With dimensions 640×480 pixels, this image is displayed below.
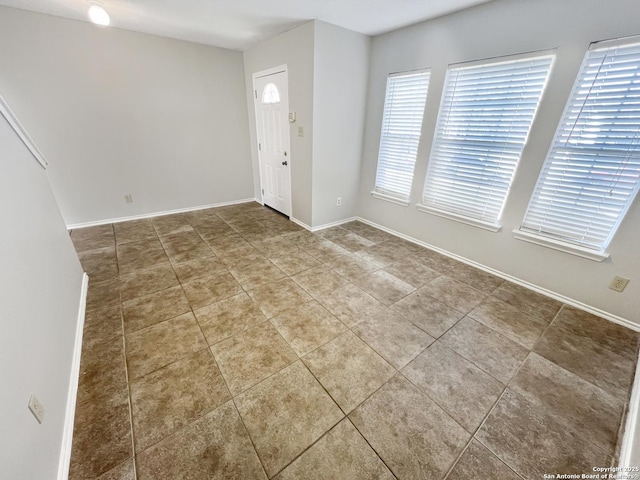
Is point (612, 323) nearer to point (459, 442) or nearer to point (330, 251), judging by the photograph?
point (459, 442)

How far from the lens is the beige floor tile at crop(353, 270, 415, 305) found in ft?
7.63

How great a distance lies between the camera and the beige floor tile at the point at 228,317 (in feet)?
6.14

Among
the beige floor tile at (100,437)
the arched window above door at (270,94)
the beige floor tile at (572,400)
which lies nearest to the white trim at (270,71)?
the arched window above door at (270,94)

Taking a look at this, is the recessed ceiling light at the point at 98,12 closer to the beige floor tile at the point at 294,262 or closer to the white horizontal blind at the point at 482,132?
the beige floor tile at the point at 294,262

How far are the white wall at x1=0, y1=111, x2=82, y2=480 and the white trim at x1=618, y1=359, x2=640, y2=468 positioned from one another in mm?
2512

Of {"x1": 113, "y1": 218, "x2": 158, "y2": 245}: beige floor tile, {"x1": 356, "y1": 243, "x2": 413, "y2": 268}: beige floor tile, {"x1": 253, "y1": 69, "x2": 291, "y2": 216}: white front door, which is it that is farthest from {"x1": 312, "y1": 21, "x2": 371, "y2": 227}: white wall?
{"x1": 113, "y1": 218, "x2": 158, "y2": 245}: beige floor tile

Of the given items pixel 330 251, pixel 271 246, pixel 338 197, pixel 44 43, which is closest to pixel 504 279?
pixel 330 251

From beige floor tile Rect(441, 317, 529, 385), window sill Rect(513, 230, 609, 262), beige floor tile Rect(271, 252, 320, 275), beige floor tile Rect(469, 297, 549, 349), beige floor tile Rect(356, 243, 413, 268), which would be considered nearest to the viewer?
beige floor tile Rect(441, 317, 529, 385)

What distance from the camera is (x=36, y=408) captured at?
104cm

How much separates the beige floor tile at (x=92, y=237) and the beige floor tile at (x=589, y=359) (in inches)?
179

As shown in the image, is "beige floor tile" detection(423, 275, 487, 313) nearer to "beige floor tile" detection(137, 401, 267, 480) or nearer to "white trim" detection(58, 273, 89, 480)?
"beige floor tile" detection(137, 401, 267, 480)

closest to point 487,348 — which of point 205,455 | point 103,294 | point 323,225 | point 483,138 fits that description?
point 205,455

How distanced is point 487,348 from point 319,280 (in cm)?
148

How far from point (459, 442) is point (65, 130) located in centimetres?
503
